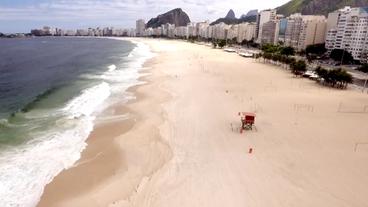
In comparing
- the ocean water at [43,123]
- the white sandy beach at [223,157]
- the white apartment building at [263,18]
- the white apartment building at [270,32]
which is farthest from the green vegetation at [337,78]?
the white apartment building at [263,18]

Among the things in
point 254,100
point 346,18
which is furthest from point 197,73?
point 346,18

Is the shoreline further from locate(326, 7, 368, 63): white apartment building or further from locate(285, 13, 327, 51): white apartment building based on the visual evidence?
locate(285, 13, 327, 51): white apartment building

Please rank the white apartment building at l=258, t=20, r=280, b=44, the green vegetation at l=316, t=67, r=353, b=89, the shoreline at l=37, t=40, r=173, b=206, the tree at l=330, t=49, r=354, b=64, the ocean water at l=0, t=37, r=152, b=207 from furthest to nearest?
the white apartment building at l=258, t=20, r=280, b=44 → the tree at l=330, t=49, r=354, b=64 → the green vegetation at l=316, t=67, r=353, b=89 → the ocean water at l=0, t=37, r=152, b=207 → the shoreline at l=37, t=40, r=173, b=206

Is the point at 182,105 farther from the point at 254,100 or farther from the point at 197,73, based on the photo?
the point at 197,73

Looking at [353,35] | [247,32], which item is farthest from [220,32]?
Result: [353,35]

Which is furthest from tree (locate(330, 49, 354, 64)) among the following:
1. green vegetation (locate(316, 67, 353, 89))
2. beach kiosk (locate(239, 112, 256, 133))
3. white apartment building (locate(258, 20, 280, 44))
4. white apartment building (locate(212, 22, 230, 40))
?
white apartment building (locate(212, 22, 230, 40))

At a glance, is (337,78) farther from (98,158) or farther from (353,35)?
(353,35)

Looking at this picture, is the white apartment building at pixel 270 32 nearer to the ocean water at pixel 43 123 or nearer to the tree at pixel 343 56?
the tree at pixel 343 56
